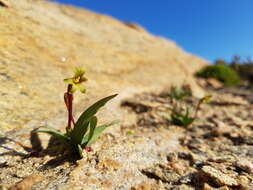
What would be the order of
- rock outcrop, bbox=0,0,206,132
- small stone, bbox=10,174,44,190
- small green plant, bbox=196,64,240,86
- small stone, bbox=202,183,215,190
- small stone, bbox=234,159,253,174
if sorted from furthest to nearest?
small green plant, bbox=196,64,240,86 → rock outcrop, bbox=0,0,206,132 → small stone, bbox=234,159,253,174 → small stone, bbox=202,183,215,190 → small stone, bbox=10,174,44,190

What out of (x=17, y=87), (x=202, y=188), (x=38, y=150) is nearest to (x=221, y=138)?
(x=202, y=188)

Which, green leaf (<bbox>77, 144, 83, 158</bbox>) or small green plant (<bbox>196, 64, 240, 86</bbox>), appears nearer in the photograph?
green leaf (<bbox>77, 144, 83, 158</bbox>)

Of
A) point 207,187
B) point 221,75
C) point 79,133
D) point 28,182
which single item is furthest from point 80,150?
point 221,75

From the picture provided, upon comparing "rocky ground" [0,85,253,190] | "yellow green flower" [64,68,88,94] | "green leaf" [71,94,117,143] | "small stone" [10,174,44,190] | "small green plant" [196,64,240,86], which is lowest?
"small stone" [10,174,44,190]

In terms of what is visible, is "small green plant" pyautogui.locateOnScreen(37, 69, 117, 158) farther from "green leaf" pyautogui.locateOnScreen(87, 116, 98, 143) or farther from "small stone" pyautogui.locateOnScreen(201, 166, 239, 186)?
"small stone" pyautogui.locateOnScreen(201, 166, 239, 186)

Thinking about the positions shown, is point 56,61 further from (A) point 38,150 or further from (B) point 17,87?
(A) point 38,150

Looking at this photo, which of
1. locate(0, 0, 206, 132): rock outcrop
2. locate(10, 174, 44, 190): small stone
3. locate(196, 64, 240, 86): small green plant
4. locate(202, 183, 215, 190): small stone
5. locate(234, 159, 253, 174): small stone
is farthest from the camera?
locate(196, 64, 240, 86): small green plant

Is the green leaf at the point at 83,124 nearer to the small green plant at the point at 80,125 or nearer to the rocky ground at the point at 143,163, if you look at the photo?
the small green plant at the point at 80,125

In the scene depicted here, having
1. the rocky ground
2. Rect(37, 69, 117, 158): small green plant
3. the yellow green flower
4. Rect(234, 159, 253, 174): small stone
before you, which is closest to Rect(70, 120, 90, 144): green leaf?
Rect(37, 69, 117, 158): small green plant
